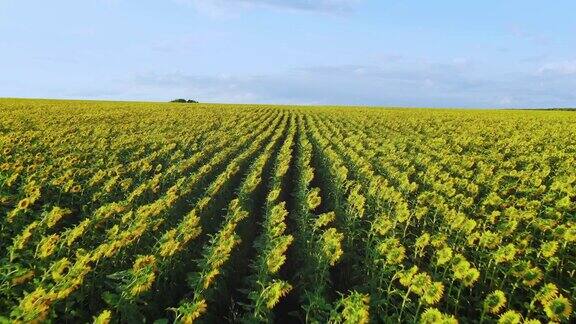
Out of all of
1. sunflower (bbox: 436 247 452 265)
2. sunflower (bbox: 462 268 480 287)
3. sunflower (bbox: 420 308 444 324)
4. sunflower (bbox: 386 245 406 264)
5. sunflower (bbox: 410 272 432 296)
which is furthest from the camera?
sunflower (bbox: 386 245 406 264)

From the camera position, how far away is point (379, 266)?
23.1 ft

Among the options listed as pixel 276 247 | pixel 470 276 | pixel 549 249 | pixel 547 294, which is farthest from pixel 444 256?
pixel 276 247

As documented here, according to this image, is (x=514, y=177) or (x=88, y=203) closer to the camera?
(x=88, y=203)

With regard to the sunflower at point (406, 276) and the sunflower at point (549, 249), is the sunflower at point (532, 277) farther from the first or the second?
the sunflower at point (406, 276)

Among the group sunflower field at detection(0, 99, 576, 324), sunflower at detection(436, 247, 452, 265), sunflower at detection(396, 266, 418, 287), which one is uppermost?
sunflower at detection(436, 247, 452, 265)

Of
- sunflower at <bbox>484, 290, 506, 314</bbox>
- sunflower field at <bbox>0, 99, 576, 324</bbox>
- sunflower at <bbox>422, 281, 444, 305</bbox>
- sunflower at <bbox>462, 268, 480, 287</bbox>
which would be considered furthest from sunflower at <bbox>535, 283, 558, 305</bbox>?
sunflower at <bbox>422, 281, 444, 305</bbox>

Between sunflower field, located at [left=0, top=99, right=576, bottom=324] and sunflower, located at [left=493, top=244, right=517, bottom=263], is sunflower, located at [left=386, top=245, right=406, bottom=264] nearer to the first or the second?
sunflower field, located at [left=0, top=99, right=576, bottom=324]

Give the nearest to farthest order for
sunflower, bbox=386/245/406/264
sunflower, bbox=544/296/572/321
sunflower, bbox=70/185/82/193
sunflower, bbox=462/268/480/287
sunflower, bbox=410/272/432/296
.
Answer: sunflower, bbox=544/296/572/321 < sunflower, bbox=410/272/432/296 < sunflower, bbox=462/268/480/287 < sunflower, bbox=386/245/406/264 < sunflower, bbox=70/185/82/193

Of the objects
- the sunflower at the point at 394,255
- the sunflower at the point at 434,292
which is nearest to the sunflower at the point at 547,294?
the sunflower at the point at 434,292

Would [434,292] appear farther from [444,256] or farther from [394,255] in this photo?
[394,255]

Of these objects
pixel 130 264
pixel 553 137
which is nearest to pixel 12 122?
pixel 130 264

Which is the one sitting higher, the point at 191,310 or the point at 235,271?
the point at 191,310

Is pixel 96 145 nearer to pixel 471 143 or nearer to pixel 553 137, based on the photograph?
pixel 471 143

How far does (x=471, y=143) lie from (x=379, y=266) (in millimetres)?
15365
